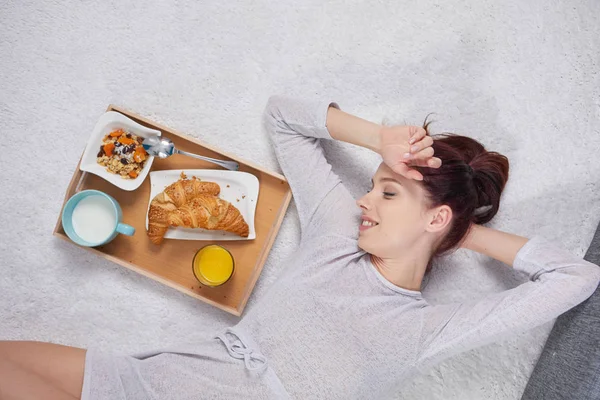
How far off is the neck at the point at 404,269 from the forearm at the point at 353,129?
286 millimetres

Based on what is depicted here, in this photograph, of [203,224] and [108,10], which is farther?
[108,10]

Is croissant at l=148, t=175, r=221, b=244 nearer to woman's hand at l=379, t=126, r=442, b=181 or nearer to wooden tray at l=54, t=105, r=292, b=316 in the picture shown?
wooden tray at l=54, t=105, r=292, b=316

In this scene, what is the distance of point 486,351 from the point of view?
1433 mm

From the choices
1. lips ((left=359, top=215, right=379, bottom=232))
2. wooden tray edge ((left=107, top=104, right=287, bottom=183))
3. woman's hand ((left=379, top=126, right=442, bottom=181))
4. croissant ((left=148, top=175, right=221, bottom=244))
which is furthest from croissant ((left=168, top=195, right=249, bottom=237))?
woman's hand ((left=379, top=126, right=442, bottom=181))

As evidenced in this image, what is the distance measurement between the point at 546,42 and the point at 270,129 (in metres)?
0.87

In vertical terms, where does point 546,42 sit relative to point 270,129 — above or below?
above

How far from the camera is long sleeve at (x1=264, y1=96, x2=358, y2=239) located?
50.5 inches

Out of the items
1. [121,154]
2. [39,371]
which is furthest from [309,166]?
[39,371]

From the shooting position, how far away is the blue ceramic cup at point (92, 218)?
130 centimetres

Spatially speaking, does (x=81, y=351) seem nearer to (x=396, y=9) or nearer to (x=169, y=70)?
(x=169, y=70)

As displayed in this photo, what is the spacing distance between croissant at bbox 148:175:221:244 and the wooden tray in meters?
0.06

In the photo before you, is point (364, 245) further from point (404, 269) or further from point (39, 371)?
point (39, 371)

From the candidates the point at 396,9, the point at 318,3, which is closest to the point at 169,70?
the point at 318,3

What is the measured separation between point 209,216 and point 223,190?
4.0 inches
